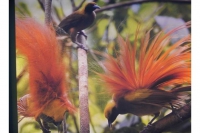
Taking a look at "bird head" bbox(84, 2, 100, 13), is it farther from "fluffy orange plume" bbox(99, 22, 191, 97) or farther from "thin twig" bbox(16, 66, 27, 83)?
"thin twig" bbox(16, 66, 27, 83)

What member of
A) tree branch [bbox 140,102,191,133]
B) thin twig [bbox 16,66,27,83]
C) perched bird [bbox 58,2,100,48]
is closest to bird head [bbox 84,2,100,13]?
perched bird [bbox 58,2,100,48]

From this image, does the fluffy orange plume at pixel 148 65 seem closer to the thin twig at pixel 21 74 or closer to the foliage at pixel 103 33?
the foliage at pixel 103 33

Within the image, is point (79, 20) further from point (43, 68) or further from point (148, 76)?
point (148, 76)

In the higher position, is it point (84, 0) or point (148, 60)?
point (84, 0)

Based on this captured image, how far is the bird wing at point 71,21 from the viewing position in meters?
1.71

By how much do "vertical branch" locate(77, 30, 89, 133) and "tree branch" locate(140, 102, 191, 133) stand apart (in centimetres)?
34

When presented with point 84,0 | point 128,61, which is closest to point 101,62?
point 128,61

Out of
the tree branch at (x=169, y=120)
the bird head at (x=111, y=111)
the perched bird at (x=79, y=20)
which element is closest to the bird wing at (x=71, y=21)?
the perched bird at (x=79, y=20)

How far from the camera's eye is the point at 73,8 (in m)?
1.72

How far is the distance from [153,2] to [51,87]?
0.75m

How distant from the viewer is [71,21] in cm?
173

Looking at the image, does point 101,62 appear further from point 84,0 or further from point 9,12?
point 9,12

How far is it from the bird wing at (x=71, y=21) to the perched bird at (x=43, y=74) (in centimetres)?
8

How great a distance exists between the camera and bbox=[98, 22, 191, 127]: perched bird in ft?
5.19
